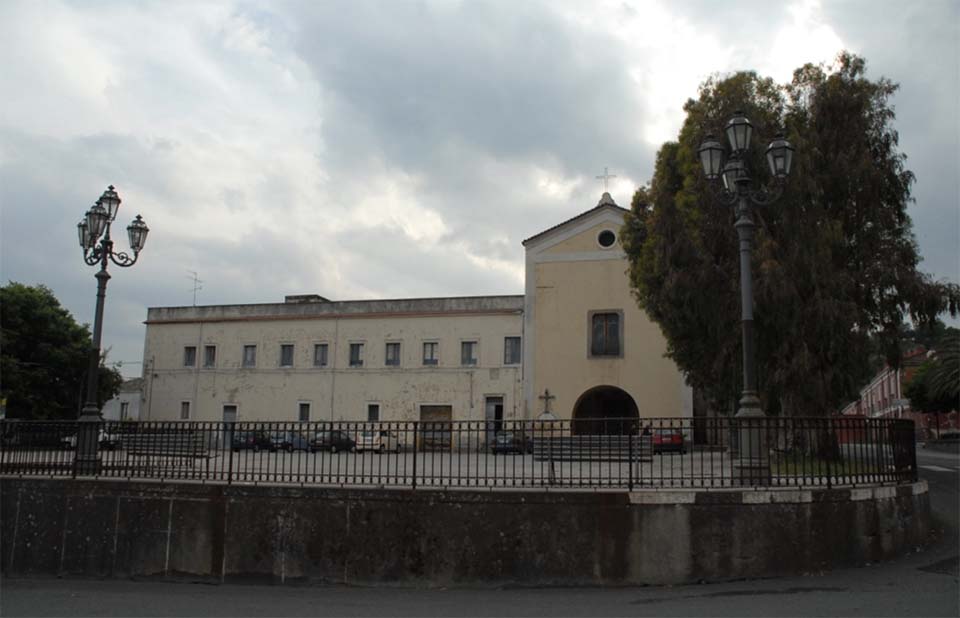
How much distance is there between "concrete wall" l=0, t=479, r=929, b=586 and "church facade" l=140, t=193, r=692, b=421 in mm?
24267

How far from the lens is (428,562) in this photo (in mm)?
9375

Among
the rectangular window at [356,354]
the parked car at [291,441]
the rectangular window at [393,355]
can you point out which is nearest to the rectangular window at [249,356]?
the rectangular window at [356,354]

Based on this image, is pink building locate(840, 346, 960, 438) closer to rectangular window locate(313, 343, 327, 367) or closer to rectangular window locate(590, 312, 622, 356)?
rectangular window locate(590, 312, 622, 356)

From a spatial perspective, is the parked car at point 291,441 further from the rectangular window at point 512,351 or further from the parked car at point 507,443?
the rectangular window at point 512,351

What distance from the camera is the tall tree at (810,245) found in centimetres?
1672

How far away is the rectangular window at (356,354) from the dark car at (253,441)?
104 ft

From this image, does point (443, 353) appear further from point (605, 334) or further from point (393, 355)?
point (605, 334)

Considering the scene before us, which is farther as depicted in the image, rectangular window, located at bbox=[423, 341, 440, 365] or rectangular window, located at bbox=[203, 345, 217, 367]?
rectangular window, located at bbox=[203, 345, 217, 367]

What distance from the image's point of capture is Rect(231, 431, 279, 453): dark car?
35.9 feet

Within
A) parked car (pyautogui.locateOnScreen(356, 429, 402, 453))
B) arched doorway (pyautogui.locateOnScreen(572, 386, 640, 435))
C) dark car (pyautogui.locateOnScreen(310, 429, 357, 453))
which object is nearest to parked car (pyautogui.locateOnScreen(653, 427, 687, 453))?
parked car (pyautogui.locateOnScreen(356, 429, 402, 453))

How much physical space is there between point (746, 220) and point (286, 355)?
120ft

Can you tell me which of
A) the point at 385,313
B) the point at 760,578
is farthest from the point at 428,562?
the point at 385,313

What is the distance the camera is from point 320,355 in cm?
4347

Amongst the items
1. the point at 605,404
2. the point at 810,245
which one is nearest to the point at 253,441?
the point at 810,245
